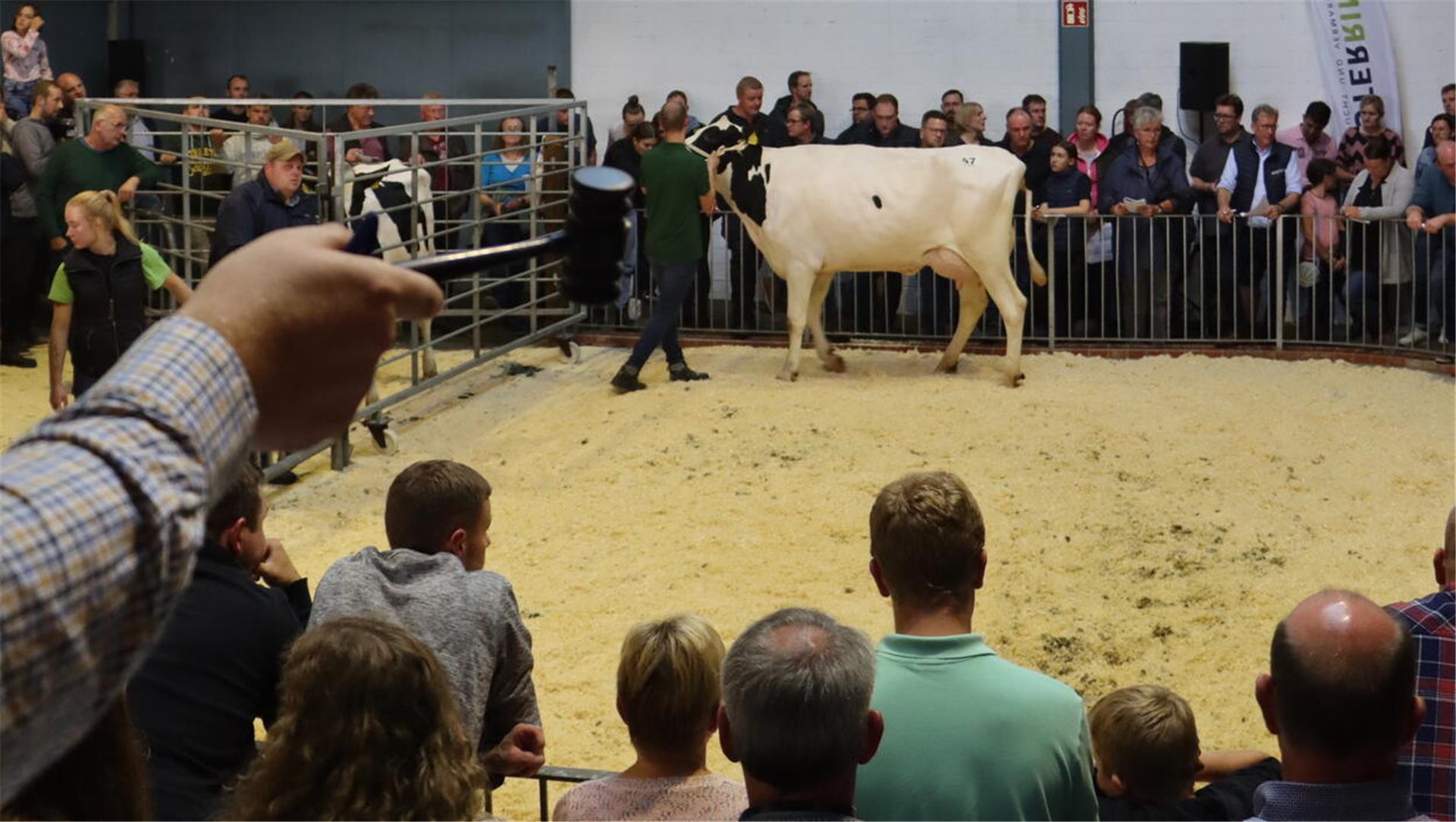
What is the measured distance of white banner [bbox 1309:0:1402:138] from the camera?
1540 cm

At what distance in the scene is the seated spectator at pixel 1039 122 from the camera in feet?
46.1

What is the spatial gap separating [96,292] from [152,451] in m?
8.32

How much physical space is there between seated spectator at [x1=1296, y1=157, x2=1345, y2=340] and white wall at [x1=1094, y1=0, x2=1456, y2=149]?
8.57 ft

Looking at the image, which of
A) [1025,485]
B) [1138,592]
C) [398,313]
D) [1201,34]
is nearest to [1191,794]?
[398,313]

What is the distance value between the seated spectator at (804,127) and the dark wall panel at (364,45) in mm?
3374

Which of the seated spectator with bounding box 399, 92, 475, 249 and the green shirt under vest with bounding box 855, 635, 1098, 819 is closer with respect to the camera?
the green shirt under vest with bounding box 855, 635, 1098, 819

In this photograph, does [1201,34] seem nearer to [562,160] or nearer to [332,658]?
[562,160]

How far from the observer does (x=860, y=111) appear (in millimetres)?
15070

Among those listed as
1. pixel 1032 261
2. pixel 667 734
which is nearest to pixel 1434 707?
pixel 667 734

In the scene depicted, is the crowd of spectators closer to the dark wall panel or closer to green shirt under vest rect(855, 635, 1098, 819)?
green shirt under vest rect(855, 635, 1098, 819)

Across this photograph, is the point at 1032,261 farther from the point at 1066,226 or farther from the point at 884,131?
the point at 884,131

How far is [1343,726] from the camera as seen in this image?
2.96 metres

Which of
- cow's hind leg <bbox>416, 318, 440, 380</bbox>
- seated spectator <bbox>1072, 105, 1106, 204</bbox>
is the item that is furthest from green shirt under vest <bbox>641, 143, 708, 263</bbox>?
seated spectator <bbox>1072, 105, 1106, 204</bbox>

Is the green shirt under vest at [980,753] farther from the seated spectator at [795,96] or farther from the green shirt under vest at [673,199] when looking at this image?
the seated spectator at [795,96]
